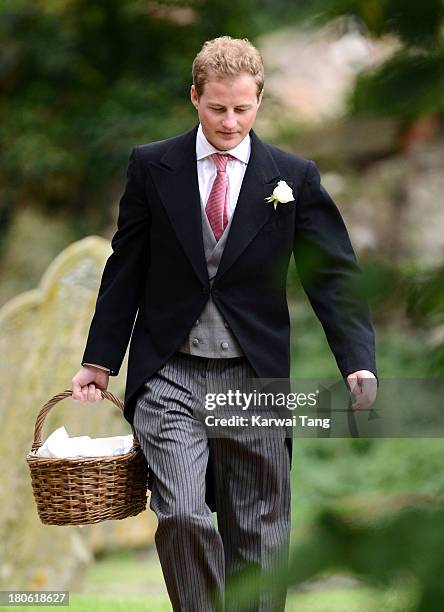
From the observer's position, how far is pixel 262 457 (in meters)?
2.99

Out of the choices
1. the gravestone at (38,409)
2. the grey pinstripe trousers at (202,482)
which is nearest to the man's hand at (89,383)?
the grey pinstripe trousers at (202,482)

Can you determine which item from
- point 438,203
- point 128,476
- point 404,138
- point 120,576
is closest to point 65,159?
point 438,203

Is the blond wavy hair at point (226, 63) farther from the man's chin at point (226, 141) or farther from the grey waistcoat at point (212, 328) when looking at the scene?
the grey waistcoat at point (212, 328)

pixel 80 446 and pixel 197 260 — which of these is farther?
pixel 80 446

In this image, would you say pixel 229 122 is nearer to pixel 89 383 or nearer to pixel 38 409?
pixel 89 383

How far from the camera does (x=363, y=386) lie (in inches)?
117

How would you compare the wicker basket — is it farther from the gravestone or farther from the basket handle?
the gravestone

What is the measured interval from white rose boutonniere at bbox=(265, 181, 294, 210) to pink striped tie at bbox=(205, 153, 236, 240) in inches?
4.4

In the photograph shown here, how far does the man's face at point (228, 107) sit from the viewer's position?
275 cm

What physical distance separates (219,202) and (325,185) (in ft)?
12.3

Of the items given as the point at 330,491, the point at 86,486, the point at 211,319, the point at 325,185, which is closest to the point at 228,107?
the point at 211,319

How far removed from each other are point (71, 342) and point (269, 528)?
2.35m

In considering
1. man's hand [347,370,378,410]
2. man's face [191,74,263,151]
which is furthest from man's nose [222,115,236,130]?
man's hand [347,370,378,410]

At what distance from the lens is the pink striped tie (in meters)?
2.95
